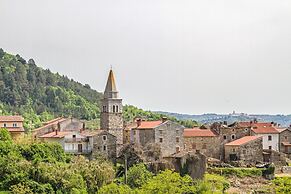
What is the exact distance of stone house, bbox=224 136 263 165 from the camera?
7569cm

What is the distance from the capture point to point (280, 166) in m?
76.6

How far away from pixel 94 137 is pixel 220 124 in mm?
20025

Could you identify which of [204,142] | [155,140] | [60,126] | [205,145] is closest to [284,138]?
[205,145]

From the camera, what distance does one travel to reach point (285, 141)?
279ft

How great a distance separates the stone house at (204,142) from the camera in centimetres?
7719

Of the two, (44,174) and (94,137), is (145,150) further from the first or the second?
(44,174)

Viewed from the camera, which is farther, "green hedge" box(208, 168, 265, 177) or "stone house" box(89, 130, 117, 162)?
"green hedge" box(208, 168, 265, 177)

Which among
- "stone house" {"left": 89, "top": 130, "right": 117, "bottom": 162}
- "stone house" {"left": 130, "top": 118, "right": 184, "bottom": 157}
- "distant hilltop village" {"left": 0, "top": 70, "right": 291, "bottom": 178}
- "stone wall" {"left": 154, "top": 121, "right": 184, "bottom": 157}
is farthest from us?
"stone wall" {"left": 154, "top": 121, "right": 184, "bottom": 157}

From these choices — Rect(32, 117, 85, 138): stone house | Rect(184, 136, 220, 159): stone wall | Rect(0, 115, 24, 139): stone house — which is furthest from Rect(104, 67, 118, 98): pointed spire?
Rect(184, 136, 220, 159): stone wall

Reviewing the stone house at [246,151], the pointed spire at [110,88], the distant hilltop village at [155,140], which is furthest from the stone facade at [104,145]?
the stone house at [246,151]

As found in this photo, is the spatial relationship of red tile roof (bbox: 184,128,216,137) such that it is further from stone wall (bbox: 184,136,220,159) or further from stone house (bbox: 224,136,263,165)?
stone house (bbox: 224,136,263,165)

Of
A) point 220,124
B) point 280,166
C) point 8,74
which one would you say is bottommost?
point 280,166

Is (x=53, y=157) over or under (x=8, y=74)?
under

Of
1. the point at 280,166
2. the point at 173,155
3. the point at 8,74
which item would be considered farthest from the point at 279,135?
the point at 8,74
